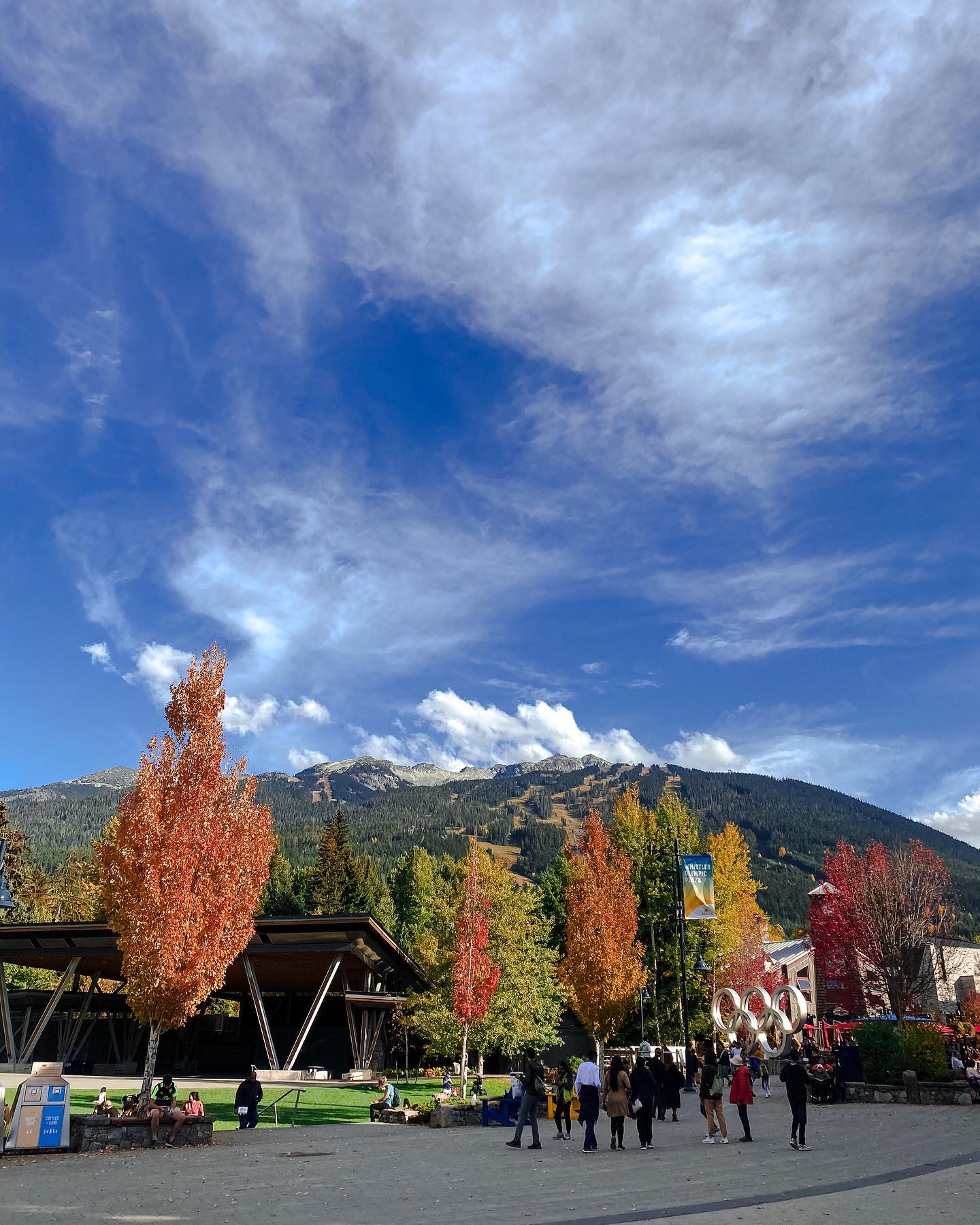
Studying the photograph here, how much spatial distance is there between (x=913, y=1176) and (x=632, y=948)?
25.5 m

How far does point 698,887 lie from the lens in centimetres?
2859

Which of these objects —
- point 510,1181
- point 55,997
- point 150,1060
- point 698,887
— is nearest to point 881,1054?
point 698,887

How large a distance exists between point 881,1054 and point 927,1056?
4.41 feet

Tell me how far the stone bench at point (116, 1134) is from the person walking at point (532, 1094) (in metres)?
6.54

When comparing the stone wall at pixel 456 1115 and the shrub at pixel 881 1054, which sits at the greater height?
the shrub at pixel 881 1054

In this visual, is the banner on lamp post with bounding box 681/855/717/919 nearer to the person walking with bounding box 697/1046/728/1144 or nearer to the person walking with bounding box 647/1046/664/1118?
the person walking with bounding box 647/1046/664/1118

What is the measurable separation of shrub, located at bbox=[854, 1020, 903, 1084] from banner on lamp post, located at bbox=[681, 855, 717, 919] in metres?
6.07

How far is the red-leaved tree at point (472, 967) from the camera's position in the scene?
31.3 m

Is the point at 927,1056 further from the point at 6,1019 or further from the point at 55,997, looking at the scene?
the point at 6,1019

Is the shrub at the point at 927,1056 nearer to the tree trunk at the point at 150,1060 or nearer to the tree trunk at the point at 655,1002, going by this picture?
the tree trunk at the point at 655,1002

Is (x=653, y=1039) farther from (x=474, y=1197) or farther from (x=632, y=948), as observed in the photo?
(x=474, y=1197)

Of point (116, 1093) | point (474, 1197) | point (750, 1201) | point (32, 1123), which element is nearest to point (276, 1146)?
point (32, 1123)

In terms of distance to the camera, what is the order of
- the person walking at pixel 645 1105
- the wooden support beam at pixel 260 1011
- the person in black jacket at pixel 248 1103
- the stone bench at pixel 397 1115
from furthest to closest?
1. the wooden support beam at pixel 260 1011
2. the stone bench at pixel 397 1115
3. the person in black jacket at pixel 248 1103
4. the person walking at pixel 645 1105

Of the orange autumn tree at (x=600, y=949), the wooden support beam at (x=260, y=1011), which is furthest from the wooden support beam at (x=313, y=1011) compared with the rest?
the orange autumn tree at (x=600, y=949)
